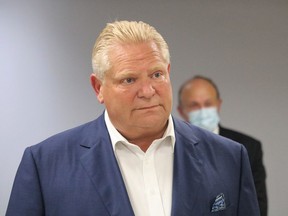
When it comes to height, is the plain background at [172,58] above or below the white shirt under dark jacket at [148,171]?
above

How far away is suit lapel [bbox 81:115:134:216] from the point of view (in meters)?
1.16

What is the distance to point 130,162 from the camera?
125 cm

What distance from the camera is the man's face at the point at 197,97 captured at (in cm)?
262

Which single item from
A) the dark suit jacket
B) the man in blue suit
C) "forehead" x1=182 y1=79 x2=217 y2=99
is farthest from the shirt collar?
"forehead" x1=182 y1=79 x2=217 y2=99

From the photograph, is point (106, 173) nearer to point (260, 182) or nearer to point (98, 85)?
point (98, 85)

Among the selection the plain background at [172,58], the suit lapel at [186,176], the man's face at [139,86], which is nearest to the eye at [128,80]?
the man's face at [139,86]

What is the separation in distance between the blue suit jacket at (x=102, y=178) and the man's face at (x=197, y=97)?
1279 mm

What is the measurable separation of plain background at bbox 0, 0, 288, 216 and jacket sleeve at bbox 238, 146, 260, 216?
57.1 inches

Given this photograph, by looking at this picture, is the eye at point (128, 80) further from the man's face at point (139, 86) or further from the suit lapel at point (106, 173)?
the suit lapel at point (106, 173)

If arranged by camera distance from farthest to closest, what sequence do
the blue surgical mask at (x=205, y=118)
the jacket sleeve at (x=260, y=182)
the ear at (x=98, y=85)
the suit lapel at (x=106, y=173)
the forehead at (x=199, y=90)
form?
the forehead at (x=199, y=90), the blue surgical mask at (x=205, y=118), the jacket sleeve at (x=260, y=182), the ear at (x=98, y=85), the suit lapel at (x=106, y=173)

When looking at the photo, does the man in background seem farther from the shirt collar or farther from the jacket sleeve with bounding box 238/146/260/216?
the shirt collar

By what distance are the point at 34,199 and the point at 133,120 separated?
0.35m

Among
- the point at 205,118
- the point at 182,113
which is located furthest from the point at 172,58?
the point at 205,118

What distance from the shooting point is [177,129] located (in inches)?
52.6
